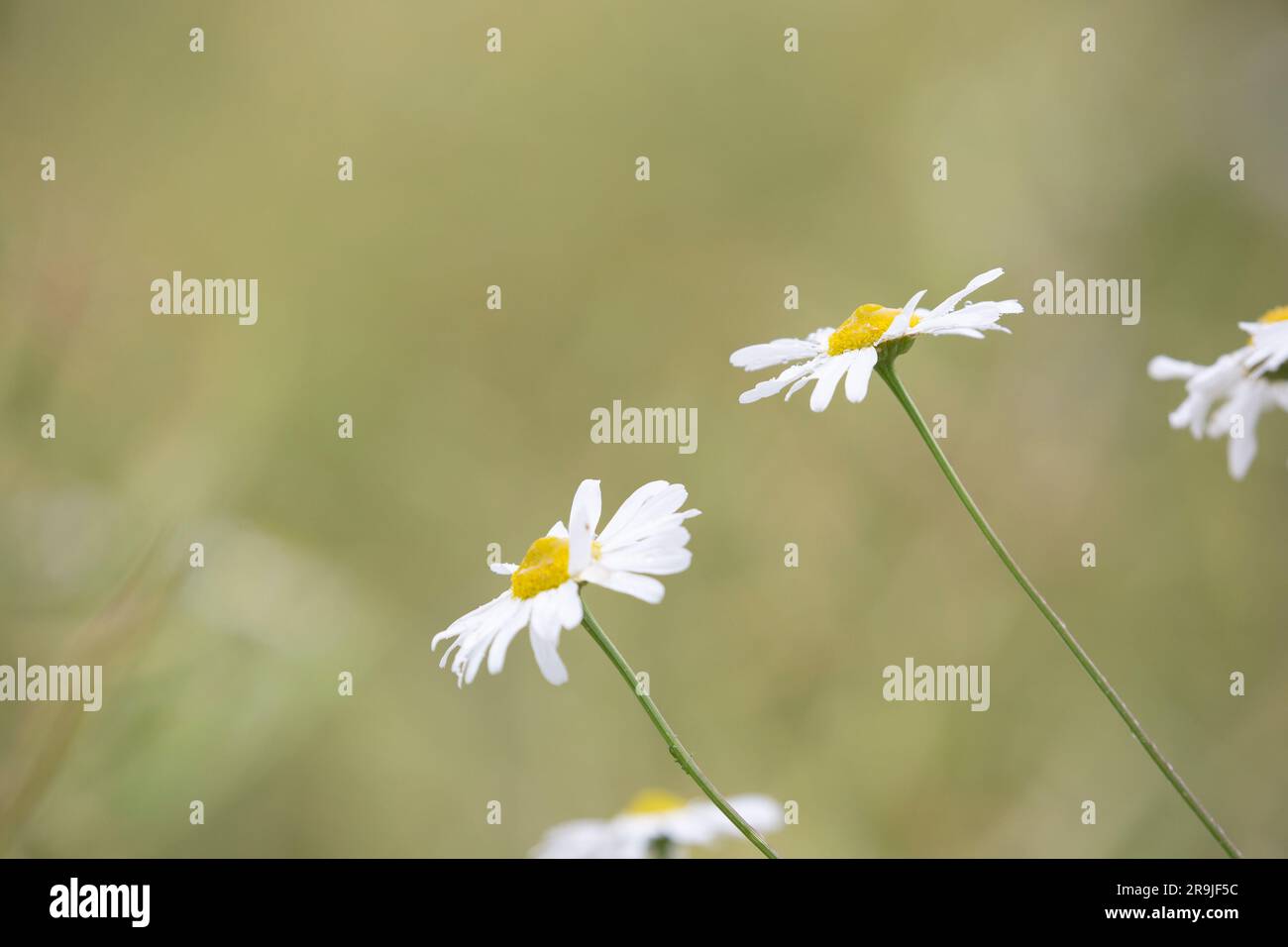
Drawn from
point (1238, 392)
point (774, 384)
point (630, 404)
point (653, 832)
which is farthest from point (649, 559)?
point (630, 404)

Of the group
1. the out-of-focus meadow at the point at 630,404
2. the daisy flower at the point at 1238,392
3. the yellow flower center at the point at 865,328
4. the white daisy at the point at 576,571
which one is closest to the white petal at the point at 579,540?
the white daisy at the point at 576,571

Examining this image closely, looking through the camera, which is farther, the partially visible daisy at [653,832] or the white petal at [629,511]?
the partially visible daisy at [653,832]

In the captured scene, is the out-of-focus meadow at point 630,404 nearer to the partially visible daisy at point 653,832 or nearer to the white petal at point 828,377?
the partially visible daisy at point 653,832

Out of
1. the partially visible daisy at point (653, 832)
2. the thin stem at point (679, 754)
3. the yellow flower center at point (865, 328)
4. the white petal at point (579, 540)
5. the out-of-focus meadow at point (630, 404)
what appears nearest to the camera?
the thin stem at point (679, 754)

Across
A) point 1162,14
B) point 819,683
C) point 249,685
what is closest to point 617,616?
point 819,683

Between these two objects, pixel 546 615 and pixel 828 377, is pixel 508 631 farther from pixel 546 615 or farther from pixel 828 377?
pixel 828 377

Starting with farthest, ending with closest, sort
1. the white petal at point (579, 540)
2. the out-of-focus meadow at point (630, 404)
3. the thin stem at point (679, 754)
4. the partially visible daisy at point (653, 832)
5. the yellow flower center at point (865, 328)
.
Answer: the out-of-focus meadow at point (630, 404) < the partially visible daisy at point (653, 832) < the yellow flower center at point (865, 328) < the white petal at point (579, 540) < the thin stem at point (679, 754)

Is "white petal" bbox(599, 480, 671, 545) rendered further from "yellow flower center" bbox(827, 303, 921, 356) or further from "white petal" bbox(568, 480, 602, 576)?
"yellow flower center" bbox(827, 303, 921, 356)
